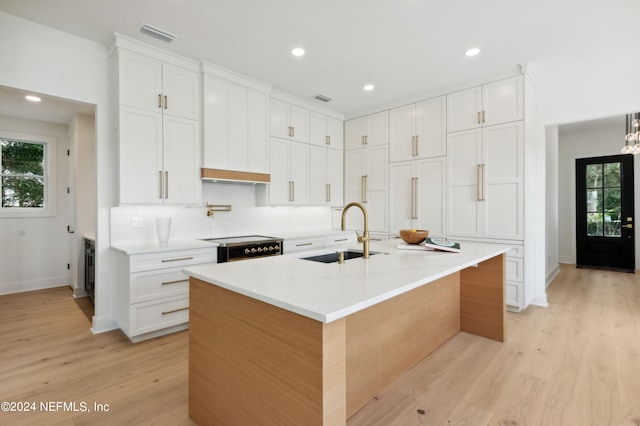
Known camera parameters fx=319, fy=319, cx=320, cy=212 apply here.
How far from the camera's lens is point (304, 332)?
3.68 ft

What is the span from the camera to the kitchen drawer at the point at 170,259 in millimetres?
2724

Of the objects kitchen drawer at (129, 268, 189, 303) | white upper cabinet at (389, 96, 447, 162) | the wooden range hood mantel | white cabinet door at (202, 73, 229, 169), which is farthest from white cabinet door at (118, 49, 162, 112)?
white upper cabinet at (389, 96, 447, 162)

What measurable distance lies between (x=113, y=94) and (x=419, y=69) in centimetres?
310

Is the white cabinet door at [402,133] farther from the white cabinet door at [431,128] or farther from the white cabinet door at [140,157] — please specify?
the white cabinet door at [140,157]

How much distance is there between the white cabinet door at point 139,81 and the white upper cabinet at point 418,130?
3.00 meters

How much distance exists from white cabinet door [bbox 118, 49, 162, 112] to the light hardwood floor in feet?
7.06

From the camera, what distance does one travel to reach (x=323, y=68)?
11.5 feet

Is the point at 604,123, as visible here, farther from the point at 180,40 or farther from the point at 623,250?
the point at 180,40

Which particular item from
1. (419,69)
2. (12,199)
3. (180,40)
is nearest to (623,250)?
(419,69)

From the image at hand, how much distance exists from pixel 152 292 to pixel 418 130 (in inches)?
144

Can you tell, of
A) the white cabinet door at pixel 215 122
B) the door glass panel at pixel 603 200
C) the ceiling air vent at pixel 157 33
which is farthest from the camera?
the door glass panel at pixel 603 200

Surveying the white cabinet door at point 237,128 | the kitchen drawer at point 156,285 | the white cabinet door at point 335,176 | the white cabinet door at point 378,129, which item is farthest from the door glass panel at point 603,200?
the kitchen drawer at point 156,285

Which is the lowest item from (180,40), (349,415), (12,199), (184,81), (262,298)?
(349,415)

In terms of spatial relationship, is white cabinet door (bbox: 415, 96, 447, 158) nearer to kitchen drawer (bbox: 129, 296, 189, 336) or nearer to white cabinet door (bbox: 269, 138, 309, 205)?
white cabinet door (bbox: 269, 138, 309, 205)
